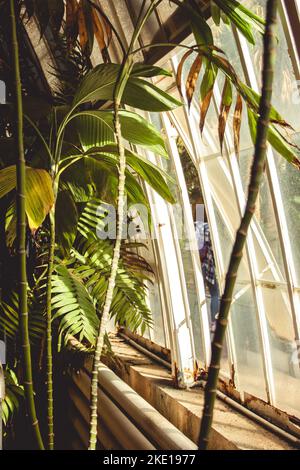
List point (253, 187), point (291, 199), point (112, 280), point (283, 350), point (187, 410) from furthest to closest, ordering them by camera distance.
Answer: point (187, 410)
point (283, 350)
point (291, 199)
point (112, 280)
point (253, 187)

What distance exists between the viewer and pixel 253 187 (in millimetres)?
883

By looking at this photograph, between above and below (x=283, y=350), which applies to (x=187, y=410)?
below

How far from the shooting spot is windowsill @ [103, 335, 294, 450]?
4.01 meters

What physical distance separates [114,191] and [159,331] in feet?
15.8

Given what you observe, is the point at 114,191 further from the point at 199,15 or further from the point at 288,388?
the point at 288,388

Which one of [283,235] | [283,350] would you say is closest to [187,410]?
[283,350]

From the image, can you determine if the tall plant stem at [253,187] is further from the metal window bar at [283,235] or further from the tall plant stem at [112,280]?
the metal window bar at [283,235]

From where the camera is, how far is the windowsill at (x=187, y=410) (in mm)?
4012

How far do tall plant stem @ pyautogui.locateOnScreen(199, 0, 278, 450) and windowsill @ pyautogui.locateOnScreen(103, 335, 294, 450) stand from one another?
328 cm

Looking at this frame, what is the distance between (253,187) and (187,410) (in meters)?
4.25

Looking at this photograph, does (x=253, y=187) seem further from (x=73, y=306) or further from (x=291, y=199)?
(x=291, y=199)

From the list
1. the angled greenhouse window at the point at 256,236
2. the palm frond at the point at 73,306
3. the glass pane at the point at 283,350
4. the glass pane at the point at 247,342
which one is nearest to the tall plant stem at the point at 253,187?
the palm frond at the point at 73,306

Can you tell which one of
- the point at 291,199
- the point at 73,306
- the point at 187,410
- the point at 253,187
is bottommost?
the point at 187,410
